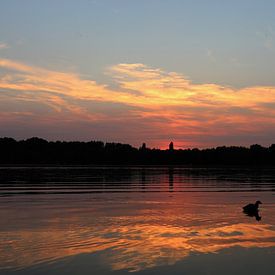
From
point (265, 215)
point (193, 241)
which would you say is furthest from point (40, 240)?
point (265, 215)

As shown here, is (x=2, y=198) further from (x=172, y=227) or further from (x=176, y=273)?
(x=176, y=273)

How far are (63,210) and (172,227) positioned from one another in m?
8.96

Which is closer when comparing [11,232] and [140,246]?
[140,246]

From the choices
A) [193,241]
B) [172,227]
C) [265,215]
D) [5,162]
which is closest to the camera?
[193,241]

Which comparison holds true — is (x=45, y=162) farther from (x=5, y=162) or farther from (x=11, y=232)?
(x=11, y=232)

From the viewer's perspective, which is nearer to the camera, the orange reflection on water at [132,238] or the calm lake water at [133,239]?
the calm lake water at [133,239]

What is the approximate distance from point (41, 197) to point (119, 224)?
1577 cm

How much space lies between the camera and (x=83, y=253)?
54.1ft

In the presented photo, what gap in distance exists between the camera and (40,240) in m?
18.6

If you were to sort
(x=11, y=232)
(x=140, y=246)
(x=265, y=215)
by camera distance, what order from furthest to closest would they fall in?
1. (x=265, y=215)
2. (x=11, y=232)
3. (x=140, y=246)

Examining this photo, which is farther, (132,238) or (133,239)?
(132,238)

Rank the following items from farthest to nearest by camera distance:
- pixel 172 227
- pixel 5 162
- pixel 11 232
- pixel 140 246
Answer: pixel 5 162, pixel 172 227, pixel 11 232, pixel 140 246

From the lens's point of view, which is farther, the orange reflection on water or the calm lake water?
the orange reflection on water

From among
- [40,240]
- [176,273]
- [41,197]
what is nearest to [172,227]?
[40,240]
